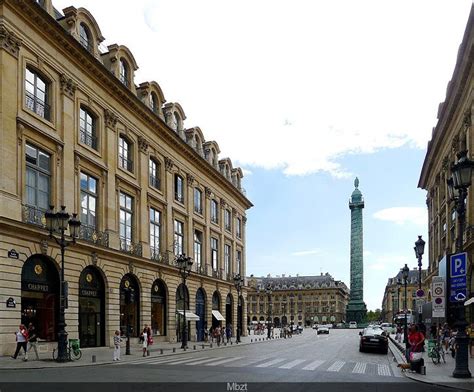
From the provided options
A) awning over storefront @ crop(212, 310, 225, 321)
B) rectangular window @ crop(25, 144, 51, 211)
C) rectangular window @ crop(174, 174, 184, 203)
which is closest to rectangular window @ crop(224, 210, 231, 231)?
awning over storefront @ crop(212, 310, 225, 321)

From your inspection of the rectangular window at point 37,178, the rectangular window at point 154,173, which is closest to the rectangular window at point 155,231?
the rectangular window at point 154,173

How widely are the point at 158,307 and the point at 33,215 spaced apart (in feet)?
64.7

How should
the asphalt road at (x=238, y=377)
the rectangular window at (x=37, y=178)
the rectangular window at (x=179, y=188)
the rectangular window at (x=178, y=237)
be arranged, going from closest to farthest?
the asphalt road at (x=238, y=377) → the rectangular window at (x=37, y=178) → the rectangular window at (x=178, y=237) → the rectangular window at (x=179, y=188)

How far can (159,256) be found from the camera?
1886 inches

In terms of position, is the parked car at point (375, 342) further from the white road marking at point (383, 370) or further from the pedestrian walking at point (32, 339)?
the pedestrian walking at point (32, 339)

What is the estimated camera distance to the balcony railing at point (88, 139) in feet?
120

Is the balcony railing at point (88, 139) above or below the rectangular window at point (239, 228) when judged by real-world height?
above

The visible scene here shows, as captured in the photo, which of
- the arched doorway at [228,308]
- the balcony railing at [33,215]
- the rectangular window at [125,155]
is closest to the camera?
the balcony railing at [33,215]

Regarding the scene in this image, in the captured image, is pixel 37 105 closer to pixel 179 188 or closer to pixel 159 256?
pixel 159 256

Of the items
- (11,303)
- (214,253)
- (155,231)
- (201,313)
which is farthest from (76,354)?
(214,253)

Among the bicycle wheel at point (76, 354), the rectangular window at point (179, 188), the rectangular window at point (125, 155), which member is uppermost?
the rectangular window at point (125, 155)

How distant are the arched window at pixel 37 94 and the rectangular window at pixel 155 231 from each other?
1646 centimetres

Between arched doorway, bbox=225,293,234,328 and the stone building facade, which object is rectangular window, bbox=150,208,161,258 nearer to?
arched doorway, bbox=225,293,234,328

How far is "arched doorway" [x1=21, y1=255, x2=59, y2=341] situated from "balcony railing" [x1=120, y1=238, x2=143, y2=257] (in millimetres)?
9479
